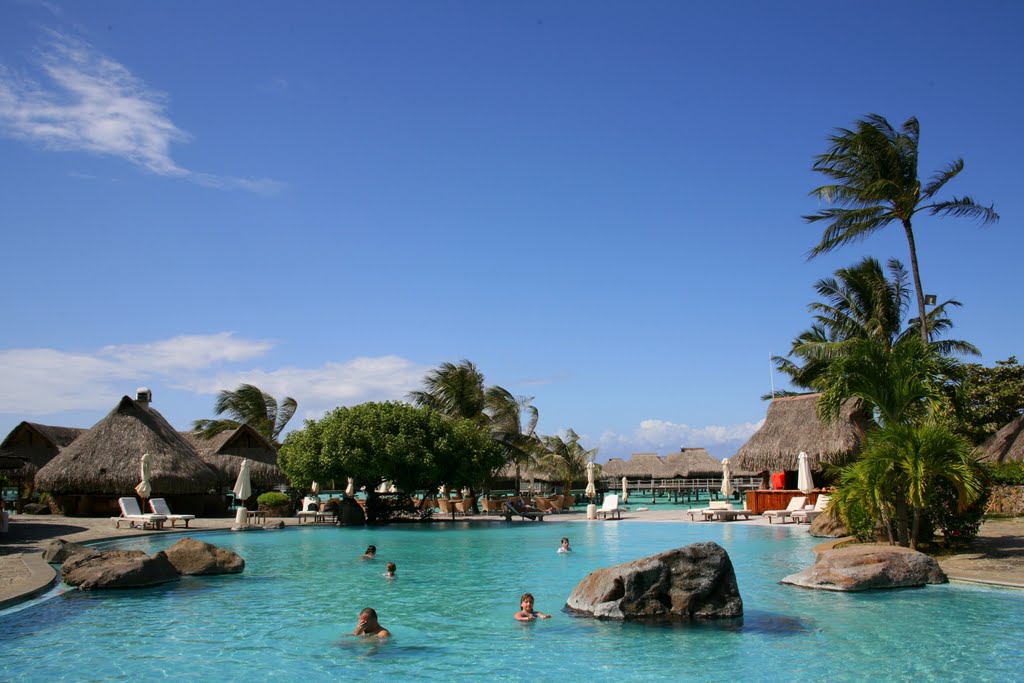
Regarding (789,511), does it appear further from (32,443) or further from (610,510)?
(32,443)

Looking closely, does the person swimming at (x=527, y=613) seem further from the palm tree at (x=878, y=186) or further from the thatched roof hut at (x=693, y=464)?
the thatched roof hut at (x=693, y=464)

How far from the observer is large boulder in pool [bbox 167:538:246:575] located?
1363cm

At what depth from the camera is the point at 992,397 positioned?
27.6 meters

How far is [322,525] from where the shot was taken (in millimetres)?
25484

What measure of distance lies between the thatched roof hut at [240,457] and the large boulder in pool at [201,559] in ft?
61.5

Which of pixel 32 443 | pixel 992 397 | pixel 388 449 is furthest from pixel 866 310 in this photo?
pixel 32 443

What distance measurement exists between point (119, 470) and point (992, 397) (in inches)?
1230

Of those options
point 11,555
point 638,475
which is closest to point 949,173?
point 11,555

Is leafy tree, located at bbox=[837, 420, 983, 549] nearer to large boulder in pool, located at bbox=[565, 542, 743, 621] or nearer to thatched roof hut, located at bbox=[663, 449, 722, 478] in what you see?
large boulder in pool, located at bbox=[565, 542, 743, 621]

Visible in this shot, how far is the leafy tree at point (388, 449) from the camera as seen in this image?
982 inches

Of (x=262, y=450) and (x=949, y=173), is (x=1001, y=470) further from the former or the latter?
(x=262, y=450)

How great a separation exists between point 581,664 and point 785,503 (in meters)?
21.4

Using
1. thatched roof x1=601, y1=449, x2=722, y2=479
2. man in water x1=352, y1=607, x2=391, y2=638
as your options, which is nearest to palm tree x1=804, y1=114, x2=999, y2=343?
man in water x1=352, y1=607, x2=391, y2=638

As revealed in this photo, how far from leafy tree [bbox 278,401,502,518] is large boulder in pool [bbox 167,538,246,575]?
10584mm
